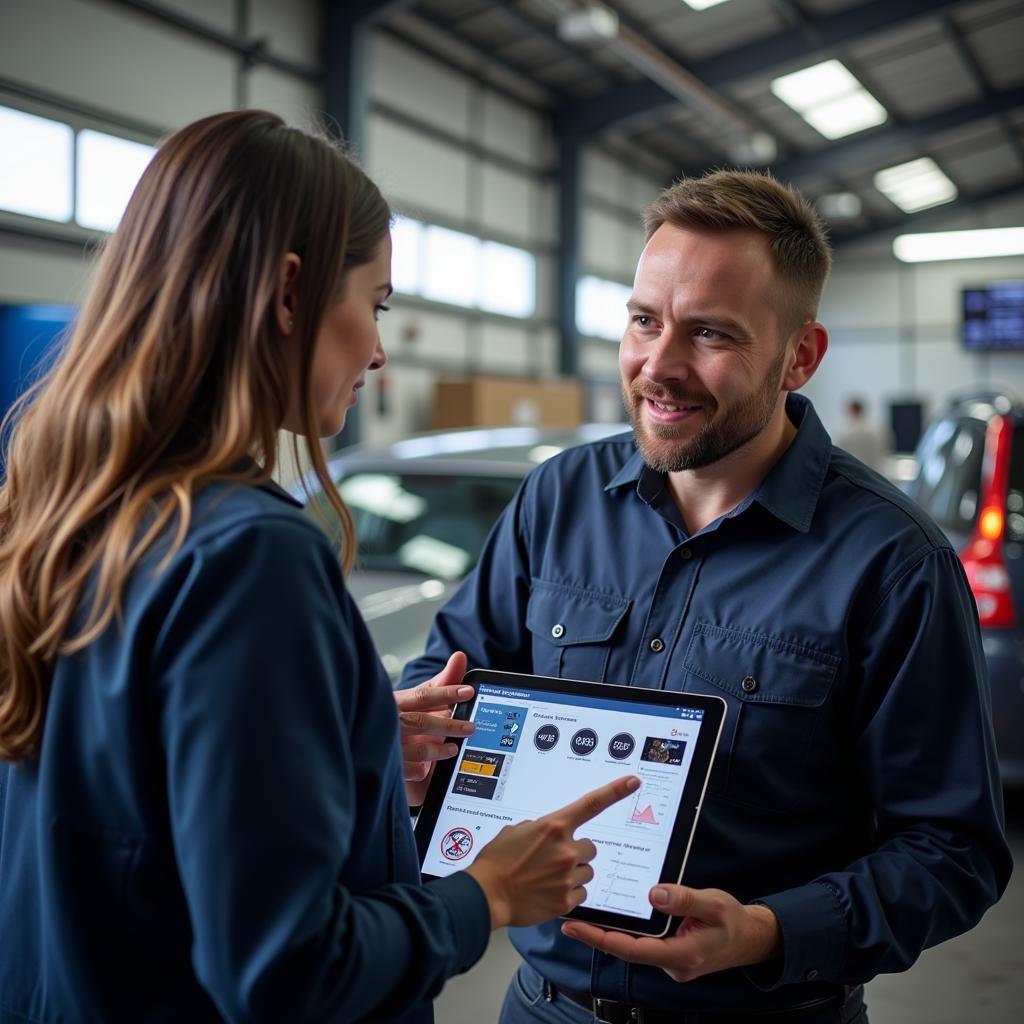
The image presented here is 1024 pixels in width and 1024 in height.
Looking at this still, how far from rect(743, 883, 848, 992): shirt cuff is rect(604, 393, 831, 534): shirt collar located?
0.49 m

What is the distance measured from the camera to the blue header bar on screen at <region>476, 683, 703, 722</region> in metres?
1.43

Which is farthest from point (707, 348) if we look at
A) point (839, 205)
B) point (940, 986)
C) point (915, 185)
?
point (915, 185)

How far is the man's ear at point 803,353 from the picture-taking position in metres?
1.80

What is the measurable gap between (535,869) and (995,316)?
19848 mm

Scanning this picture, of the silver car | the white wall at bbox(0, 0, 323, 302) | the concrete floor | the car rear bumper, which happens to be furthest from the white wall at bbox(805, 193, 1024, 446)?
the concrete floor

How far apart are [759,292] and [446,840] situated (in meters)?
0.90

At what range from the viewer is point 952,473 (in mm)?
4641

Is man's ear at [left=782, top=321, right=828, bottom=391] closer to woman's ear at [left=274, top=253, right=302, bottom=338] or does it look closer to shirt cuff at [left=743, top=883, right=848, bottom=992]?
shirt cuff at [left=743, top=883, right=848, bottom=992]

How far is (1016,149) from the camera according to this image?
59.8 feet

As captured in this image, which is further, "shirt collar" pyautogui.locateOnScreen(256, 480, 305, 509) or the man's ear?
the man's ear

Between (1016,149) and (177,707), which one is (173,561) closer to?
(177,707)

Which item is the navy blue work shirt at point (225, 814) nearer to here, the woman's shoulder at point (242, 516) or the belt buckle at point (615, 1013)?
the woman's shoulder at point (242, 516)

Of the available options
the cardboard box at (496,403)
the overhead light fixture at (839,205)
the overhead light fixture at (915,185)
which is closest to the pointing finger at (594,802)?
the cardboard box at (496,403)

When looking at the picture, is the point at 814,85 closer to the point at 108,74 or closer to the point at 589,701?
the point at 108,74
